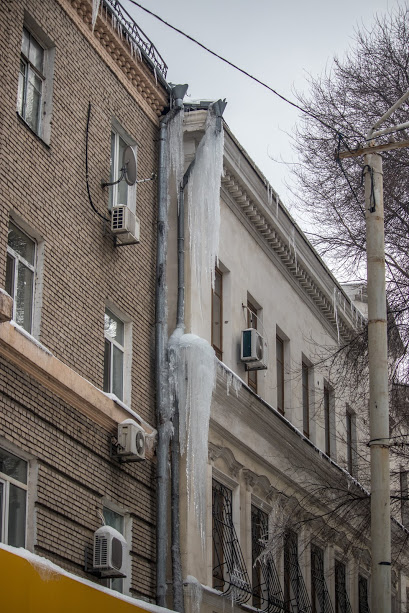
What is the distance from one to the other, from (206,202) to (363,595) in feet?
37.1

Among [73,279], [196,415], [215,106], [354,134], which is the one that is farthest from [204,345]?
[354,134]

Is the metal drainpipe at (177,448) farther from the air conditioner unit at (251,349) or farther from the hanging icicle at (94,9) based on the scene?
the hanging icicle at (94,9)

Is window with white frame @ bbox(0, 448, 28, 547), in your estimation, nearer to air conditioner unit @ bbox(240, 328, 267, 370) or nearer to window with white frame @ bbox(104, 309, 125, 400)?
window with white frame @ bbox(104, 309, 125, 400)

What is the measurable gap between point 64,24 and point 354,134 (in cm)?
696

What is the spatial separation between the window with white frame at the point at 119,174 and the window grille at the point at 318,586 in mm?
8718

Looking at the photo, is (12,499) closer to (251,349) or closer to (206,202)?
(206,202)

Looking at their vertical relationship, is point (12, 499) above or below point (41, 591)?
above

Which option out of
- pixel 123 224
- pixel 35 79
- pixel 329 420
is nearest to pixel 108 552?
pixel 123 224

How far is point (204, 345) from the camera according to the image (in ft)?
51.3

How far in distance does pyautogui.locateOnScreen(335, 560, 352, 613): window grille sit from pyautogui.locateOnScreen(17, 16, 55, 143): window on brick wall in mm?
12456

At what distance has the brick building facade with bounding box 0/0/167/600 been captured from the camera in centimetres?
1217

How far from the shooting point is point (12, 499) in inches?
466

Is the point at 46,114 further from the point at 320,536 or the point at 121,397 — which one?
the point at 320,536

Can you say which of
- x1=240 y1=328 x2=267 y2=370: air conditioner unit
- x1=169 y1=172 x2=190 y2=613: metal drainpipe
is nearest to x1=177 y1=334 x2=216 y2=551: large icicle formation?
x1=169 y1=172 x2=190 y2=613: metal drainpipe
